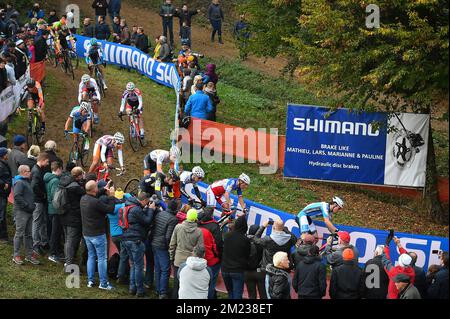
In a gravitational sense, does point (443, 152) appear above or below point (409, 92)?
below

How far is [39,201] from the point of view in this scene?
58.0ft

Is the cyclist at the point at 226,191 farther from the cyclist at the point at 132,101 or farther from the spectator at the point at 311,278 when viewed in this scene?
the cyclist at the point at 132,101

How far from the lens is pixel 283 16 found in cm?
2972

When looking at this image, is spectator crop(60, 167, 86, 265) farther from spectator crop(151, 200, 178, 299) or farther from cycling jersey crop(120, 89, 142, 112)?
cycling jersey crop(120, 89, 142, 112)

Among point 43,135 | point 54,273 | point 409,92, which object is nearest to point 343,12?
point 409,92

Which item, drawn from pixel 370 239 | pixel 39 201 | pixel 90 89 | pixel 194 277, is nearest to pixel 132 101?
pixel 90 89

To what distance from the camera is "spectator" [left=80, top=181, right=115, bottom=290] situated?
647 inches

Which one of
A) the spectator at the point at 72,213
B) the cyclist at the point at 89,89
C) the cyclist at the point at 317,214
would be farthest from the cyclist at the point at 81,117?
the cyclist at the point at 317,214

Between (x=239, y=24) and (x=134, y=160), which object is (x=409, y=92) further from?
(x=239, y=24)

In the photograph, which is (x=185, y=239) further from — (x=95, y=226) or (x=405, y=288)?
(x=405, y=288)

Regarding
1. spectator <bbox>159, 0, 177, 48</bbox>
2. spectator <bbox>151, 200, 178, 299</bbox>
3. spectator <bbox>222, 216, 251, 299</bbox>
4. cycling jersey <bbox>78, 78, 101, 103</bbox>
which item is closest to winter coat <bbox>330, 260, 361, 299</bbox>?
spectator <bbox>222, 216, 251, 299</bbox>

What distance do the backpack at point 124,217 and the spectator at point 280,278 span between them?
10.4 feet

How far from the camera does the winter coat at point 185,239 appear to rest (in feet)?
51.8
